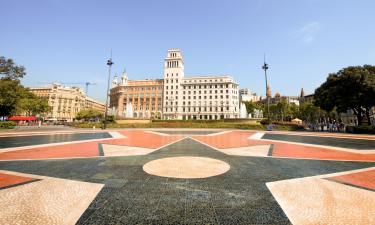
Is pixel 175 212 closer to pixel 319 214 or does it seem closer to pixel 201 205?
pixel 201 205

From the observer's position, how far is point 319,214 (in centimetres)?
345

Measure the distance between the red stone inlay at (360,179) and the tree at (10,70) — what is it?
5635 centimetres

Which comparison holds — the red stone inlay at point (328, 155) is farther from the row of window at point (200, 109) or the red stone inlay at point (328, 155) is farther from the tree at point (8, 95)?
the row of window at point (200, 109)

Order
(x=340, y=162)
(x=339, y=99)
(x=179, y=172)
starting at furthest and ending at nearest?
(x=339, y=99) < (x=340, y=162) < (x=179, y=172)

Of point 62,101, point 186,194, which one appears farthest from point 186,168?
point 62,101

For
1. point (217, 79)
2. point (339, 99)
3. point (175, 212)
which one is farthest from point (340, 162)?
point (217, 79)

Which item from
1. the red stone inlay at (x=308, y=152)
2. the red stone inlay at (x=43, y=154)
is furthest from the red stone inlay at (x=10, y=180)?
the red stone inlay at (x=308, y=152)

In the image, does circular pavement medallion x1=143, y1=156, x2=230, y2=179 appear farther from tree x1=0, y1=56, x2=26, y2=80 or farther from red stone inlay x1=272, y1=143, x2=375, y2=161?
tree x1=0, y1=56, x2=26, y2=80

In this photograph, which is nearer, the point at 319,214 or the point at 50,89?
the point at 319,214

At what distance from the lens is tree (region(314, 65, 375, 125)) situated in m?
27.5

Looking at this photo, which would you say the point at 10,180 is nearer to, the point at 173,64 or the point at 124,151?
the point at 124,151

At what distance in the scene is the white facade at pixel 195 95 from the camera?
90.6 meters

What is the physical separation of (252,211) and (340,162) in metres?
7.27

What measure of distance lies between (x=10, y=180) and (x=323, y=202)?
8.71m
